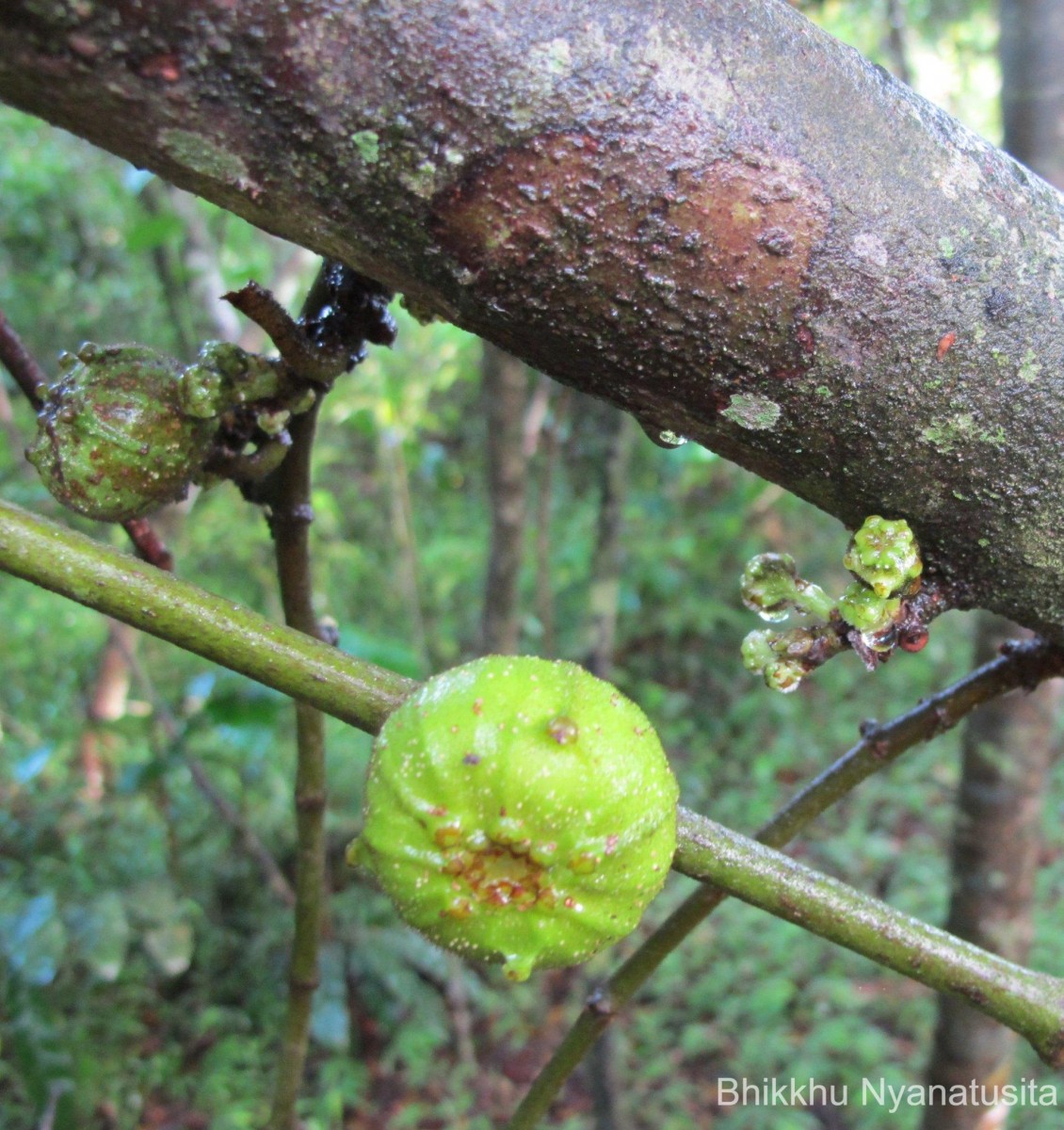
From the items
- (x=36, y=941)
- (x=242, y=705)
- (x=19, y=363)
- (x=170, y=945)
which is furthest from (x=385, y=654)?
(x=19, y=363)

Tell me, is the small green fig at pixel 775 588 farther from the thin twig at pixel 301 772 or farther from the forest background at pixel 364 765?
the forest background at pixel 364 765

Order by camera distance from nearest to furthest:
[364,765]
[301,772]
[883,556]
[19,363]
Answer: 1. [883,556]
2. [19,363]
3. [301,772]
4. [364,765]

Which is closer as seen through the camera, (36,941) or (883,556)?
(883,556)

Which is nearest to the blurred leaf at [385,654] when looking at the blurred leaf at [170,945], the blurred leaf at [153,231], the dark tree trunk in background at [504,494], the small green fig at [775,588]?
the dark tree trunk in background at [504,494]

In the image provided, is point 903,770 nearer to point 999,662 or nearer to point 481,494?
point 481,494

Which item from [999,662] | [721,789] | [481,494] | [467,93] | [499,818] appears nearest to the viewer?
[467,93]

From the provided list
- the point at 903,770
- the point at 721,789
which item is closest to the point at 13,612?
the point at 721,789

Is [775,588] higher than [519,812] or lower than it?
higher

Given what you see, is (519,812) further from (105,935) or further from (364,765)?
(364,765)
